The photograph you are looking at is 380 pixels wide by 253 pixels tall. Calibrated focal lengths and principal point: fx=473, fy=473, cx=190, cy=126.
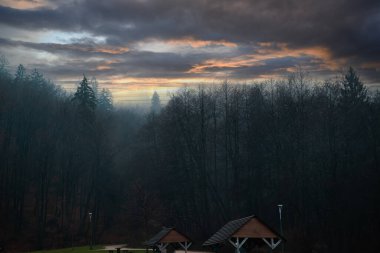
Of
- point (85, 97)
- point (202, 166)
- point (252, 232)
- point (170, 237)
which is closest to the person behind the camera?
point (252, 232)

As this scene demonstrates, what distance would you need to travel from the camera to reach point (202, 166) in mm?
72500

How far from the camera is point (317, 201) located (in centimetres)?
6153

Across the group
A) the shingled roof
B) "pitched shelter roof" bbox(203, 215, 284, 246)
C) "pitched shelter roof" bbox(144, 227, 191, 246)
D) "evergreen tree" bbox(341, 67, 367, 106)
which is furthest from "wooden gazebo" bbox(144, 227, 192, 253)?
"evergreen tree" bbox(341, 67, 367, 106)

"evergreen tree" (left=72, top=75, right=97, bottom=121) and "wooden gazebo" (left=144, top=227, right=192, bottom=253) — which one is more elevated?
"evergreen tree" (left=72, top=75, right=97, bottom=121)

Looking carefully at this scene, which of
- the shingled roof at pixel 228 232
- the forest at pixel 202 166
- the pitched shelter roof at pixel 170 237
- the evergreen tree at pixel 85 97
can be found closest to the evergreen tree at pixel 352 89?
the forest at pixel 202 166

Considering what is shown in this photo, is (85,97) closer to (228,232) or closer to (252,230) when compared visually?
(228,232)

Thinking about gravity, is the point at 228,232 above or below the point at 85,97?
below

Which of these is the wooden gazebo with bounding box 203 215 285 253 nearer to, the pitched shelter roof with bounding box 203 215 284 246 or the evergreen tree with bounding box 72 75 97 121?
the pitched shelter roof with bounding box 203 215 284 246

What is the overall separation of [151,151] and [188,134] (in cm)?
1434

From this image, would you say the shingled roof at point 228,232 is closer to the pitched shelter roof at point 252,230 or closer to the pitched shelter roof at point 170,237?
the pitched shelter roof at point 252,230

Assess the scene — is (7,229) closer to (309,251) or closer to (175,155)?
(175,155)

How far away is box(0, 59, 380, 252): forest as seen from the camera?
196 ft

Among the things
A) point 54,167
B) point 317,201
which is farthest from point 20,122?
point 317,201

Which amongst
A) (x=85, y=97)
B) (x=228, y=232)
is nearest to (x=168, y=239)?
(x=228, y=232)
